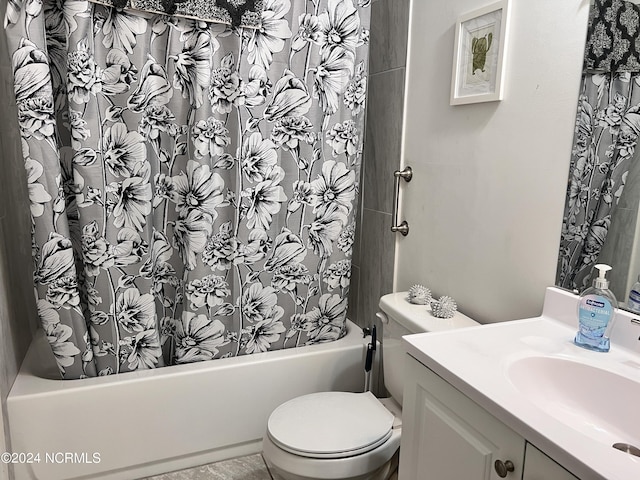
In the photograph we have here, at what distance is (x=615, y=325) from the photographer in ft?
3.74

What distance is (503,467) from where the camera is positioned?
2.85ft

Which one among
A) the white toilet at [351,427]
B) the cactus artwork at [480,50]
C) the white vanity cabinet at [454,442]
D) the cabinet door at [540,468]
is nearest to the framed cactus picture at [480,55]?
the cactus artwork at [480,50]

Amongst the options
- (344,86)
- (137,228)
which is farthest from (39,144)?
(344,86)

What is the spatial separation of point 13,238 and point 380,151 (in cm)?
168

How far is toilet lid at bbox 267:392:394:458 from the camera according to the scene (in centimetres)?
148

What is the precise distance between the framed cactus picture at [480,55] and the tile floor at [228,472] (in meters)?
1.65

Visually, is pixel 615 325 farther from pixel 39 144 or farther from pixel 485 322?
pixel 39 144

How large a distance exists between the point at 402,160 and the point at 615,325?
1051mm

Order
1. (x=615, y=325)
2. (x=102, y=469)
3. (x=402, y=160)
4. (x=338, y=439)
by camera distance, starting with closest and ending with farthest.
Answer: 1. (x=615, y=325)
2. (x=338, y=439)
3. (x=102, y=469)
4. (x=402, y=160)

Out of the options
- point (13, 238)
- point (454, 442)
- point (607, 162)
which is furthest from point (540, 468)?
point (13, 238)

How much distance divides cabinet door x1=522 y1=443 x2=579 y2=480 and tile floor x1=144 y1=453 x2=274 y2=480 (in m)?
1.34

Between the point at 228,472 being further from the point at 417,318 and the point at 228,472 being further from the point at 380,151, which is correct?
the point at 380,151

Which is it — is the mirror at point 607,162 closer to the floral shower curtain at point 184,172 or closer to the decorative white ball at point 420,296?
the decorative white ball at point 420,296

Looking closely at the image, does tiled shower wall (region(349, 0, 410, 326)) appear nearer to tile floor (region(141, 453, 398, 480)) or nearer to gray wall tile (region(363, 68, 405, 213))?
gray wall tile (region(363, 68, 405, 213))
